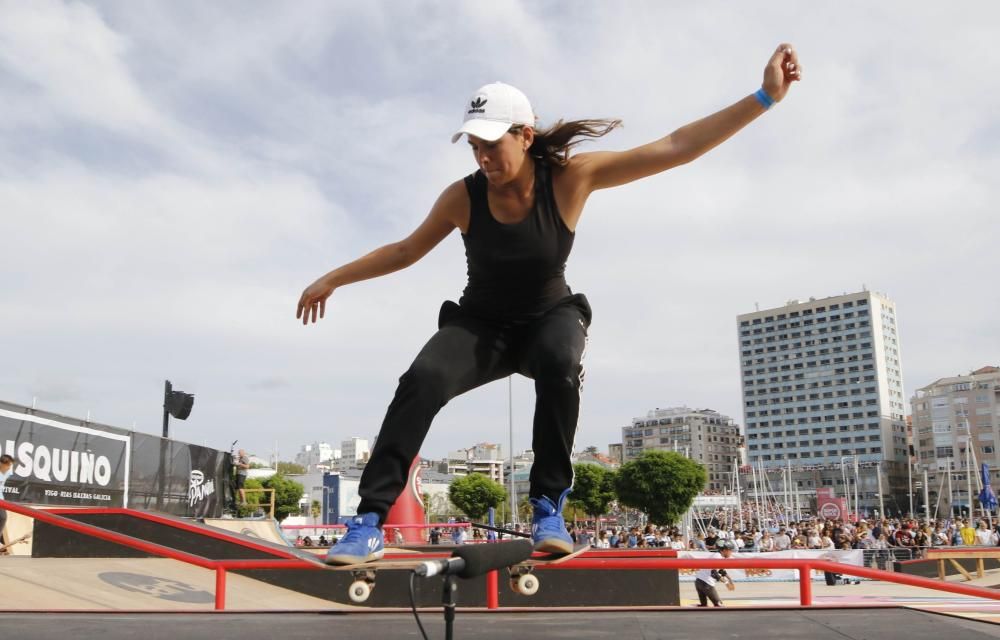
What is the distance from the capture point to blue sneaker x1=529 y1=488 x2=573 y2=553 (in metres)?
3.65

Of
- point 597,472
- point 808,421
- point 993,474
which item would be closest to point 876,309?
point 808,421

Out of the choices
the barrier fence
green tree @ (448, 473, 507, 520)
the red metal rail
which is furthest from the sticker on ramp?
green tree @ (448, 473, 507, 520)

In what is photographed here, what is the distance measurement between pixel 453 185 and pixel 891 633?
2946 millimetres

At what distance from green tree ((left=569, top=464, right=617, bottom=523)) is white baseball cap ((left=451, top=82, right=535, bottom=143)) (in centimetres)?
7609

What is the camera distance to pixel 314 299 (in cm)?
424

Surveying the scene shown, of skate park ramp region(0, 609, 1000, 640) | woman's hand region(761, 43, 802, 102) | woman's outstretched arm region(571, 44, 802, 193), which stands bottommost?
skate park ramp region(0, 609, 1000, 640)

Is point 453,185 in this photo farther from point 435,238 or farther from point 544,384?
point 544,384

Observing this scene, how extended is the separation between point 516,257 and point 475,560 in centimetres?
172

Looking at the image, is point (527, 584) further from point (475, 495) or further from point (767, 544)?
point (475, 495)

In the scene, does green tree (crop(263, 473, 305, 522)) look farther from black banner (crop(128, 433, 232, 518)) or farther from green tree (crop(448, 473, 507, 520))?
black banner (crop(128, 433, 232, 518))

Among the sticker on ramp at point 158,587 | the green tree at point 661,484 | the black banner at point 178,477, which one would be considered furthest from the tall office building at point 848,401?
the sticker on ramp at point 158,587

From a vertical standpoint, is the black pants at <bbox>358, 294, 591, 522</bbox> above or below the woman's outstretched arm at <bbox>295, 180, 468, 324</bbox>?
below

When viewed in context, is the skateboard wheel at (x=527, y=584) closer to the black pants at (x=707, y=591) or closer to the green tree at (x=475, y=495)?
the black pants at (x=707, y=591)

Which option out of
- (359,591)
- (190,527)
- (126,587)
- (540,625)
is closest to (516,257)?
(359,591)
